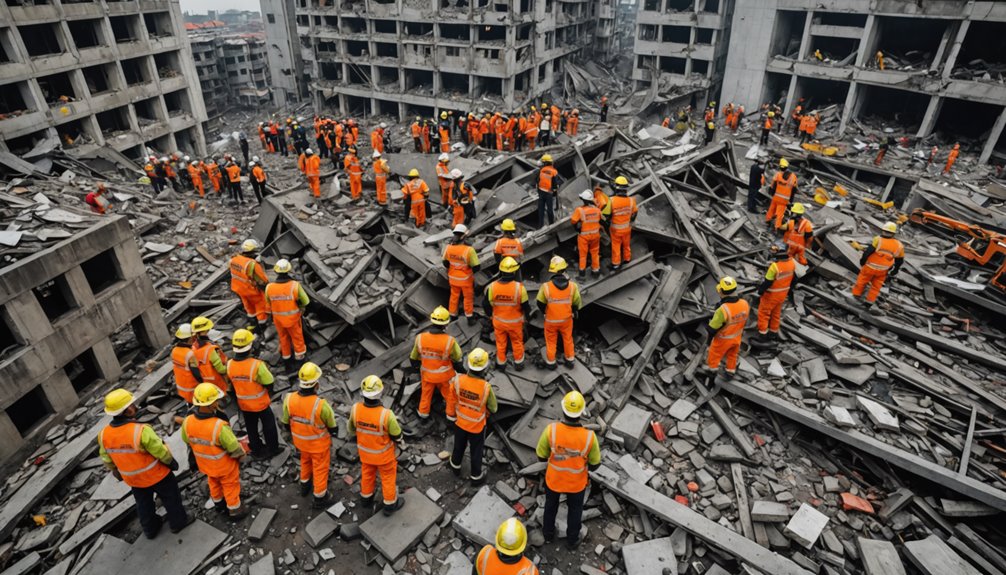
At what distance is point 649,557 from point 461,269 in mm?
4988

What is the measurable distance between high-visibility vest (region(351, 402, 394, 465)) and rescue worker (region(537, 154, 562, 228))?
6844 mm

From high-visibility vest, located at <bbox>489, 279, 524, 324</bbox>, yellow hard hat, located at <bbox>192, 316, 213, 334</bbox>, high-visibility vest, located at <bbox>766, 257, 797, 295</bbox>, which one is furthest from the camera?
high-visibility vest, located at <bbox>766, 257, 797, 295</bbox>

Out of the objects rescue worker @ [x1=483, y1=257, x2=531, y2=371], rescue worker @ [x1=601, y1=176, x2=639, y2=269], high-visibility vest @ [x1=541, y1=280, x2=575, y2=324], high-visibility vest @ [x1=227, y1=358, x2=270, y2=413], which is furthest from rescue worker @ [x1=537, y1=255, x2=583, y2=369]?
high-visibility vest @ [x1=227, y1=358, x2=270, y2=413]

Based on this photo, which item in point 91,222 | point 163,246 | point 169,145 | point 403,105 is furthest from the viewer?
point 403,105

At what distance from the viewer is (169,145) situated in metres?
27.8


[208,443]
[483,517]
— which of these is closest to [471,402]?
[483,517]

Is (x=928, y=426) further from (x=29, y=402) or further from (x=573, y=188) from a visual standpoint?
(x=29, y=402)

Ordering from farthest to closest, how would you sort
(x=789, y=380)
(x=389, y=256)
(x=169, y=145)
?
1. (x=169, y=145)
2. (x=389, y=256)
3. (x=789, y=380)

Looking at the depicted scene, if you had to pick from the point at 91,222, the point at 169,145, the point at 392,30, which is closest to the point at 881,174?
the point at 91,222

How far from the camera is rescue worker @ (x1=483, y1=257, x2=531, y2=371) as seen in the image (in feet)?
24.1

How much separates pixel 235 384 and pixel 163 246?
9.69 meters

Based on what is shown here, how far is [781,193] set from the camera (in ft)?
40.1

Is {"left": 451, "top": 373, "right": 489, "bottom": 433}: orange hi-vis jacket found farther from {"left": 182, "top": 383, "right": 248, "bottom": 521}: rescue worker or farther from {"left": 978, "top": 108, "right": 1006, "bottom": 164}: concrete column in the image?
{"left": 978, "top": 108, "right": 1006, "bottom": 164}: concrete column

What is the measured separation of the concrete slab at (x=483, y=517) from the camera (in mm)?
6188
